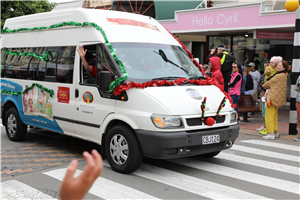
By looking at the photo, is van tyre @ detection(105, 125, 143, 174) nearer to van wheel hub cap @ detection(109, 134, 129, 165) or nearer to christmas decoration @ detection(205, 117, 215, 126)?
van wheel hub cap @ detection(109, 134, 129, 165)

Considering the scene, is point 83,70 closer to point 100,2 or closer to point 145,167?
point 145,167

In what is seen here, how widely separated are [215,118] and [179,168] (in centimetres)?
106

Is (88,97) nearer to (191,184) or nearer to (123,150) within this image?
(123,150)

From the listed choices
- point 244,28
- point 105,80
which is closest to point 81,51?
point 105,80

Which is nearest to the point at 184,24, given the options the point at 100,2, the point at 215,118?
the point at 215,118

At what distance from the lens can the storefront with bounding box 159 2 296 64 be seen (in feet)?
43.1

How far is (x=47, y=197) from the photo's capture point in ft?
15.6

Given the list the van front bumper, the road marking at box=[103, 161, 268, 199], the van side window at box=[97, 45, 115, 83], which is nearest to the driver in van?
the van side window at box=[97, 45, 115, 83]

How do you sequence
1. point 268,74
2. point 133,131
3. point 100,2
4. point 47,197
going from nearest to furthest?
point 47,197
point 133,131
point 268,74
point 100,2

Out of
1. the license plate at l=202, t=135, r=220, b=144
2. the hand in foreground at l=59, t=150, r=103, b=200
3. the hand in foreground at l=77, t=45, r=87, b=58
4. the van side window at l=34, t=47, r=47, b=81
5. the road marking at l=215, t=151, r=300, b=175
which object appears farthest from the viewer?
the van side window at l=34, t=47, r=47, b=81

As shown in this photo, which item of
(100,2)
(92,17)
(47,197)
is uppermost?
(100,2)

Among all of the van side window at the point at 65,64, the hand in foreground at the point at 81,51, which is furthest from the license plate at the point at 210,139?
the van side window at the point at 65,64

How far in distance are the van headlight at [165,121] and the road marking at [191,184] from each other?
82 centimetres

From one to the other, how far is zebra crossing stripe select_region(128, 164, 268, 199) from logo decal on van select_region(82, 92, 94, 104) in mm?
1434
